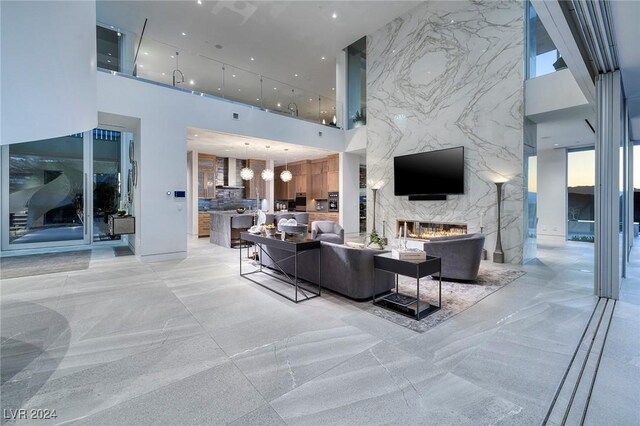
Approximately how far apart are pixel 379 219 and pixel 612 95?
5.44m

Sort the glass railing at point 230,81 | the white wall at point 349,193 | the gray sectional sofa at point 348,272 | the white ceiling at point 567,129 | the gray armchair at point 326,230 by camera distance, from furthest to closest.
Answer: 1. the white wall at point 349,193
2. the glass railing at point 230,81
3. the gray armchair at point 326,230
4. the white ceiling at point 567,129
5. the gray sectional sofa at point 348,272

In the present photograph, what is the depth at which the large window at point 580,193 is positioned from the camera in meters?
9.46

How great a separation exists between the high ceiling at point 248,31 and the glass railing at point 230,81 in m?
0.04

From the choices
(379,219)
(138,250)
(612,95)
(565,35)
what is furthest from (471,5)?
(138,250)

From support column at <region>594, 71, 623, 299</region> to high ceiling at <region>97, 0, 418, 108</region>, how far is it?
5350 mm

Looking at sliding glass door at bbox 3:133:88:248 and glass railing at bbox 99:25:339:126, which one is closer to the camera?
sliding glass door at bbox 3:133:88:248

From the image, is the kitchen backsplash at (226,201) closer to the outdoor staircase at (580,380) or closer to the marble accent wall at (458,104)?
the marble accent wall at (458,104)

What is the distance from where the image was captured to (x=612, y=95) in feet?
12.3

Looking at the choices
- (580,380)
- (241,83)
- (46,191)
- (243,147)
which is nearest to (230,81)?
(241,83)

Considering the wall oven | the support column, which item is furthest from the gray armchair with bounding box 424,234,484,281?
the wall oven

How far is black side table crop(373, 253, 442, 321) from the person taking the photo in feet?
10.3

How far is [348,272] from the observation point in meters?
3.67

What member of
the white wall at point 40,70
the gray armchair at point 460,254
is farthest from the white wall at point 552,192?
the white wall at point 40,70

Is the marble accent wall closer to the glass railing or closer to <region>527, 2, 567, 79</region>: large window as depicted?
<region>527, 2, 567, 79</region>: large window
